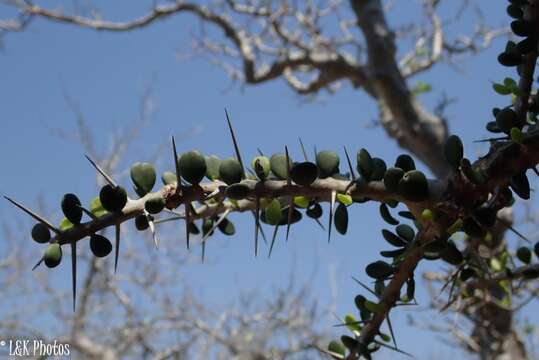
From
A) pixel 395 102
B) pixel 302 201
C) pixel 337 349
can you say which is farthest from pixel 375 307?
pixel 395 102

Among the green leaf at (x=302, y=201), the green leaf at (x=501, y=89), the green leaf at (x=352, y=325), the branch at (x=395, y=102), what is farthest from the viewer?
the branch at (x=395, y=102)

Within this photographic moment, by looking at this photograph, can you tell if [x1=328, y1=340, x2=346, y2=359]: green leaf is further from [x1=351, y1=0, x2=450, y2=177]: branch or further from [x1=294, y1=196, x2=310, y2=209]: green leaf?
[x1=351, y1=0, x2=450, y2=177]: branch

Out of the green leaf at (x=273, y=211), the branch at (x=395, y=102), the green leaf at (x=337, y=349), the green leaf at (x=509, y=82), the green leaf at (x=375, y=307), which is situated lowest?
the green leaf at (x=337, y=349)

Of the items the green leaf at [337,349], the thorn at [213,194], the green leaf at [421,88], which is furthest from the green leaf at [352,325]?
the green leaf at [421,88]

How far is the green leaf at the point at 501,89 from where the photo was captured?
4.55 ft

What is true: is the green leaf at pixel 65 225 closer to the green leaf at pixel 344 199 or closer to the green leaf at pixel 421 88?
the green leaf at pixel 344 199

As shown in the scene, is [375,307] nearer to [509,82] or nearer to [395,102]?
[509,82]

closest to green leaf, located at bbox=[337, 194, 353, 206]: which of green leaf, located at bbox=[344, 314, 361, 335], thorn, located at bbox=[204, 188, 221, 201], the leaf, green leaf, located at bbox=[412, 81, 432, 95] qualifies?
the leaf

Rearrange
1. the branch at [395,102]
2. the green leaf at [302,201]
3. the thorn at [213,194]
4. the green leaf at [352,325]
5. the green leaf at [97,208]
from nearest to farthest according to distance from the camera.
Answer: the thorn at [213,194] → the green leaf at [97,208] → the green leaf at [302,201] → the green leaf at [352,325] → the branch at [395,102]

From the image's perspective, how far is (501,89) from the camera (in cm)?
140

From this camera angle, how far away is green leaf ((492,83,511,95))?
1.39m

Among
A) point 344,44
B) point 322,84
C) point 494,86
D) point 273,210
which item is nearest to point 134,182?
point 273,210

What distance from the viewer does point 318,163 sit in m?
1.11

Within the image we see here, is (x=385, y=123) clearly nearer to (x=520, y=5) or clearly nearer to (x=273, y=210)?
(x=520, y=5)
